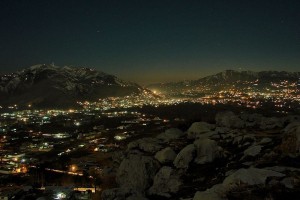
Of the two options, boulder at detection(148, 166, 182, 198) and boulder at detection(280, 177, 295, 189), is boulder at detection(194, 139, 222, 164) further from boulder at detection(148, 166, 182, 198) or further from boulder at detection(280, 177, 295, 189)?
boulder at detection(280, 177, 295, 189)

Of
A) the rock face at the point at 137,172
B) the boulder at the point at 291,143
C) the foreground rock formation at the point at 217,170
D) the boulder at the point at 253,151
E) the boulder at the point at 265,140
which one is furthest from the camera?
the boulder at the point at 265,140

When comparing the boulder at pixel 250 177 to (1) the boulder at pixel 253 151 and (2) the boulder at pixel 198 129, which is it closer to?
(1) the boulder at pixel 253 151

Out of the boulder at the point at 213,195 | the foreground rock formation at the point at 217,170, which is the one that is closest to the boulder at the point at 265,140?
the foreground rock formation at the point at 217,170

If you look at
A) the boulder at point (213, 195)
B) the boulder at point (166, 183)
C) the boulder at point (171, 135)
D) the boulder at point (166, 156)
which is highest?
the boulder at point (171, 135)

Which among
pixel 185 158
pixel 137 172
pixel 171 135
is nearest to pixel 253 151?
pixel 185 158

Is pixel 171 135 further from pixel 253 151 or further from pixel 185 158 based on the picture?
pixel 253 151

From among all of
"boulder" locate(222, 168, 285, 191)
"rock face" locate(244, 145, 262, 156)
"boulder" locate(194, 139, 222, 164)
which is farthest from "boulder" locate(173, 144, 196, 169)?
"boulder" locate(222, 168, 285, 191)

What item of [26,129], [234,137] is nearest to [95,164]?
[234,137]

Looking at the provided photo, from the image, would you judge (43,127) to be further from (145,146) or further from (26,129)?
(145,146)
